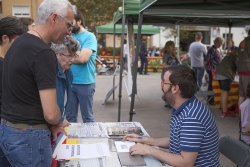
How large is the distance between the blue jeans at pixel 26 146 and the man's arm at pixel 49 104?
10 cm

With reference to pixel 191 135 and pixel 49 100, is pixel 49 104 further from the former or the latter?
pixel 191 135

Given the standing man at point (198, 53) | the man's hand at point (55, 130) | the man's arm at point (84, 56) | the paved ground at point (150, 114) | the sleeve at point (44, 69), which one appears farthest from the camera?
the standing man at point (198, 53)

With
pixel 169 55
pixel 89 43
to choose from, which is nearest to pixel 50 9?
pixel 89 43

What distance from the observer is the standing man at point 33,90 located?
1.50 m

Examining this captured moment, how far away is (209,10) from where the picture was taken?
442 cm

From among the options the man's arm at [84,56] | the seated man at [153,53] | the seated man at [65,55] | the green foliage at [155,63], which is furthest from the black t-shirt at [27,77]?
the seated man at [153,53]

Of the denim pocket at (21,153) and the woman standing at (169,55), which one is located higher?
the woman standing at (169,55)

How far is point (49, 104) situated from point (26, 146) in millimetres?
253

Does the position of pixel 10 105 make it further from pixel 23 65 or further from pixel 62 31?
pixel 62 31

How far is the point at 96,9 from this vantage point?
70.8 ft

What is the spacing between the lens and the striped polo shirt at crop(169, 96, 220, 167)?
1.78 metres

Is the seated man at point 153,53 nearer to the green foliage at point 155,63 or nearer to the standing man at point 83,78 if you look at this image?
the green foliage at point 155,63

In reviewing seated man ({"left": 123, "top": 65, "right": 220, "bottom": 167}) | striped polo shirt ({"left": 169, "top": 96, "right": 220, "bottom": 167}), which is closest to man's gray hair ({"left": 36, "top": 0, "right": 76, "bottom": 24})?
seated man ({"left": 123, "top": 65, "right": 220, "bottom": 167})

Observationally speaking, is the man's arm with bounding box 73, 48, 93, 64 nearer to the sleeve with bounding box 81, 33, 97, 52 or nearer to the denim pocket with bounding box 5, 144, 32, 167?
the sleeve with bounding box 81, 33, 97, 52
